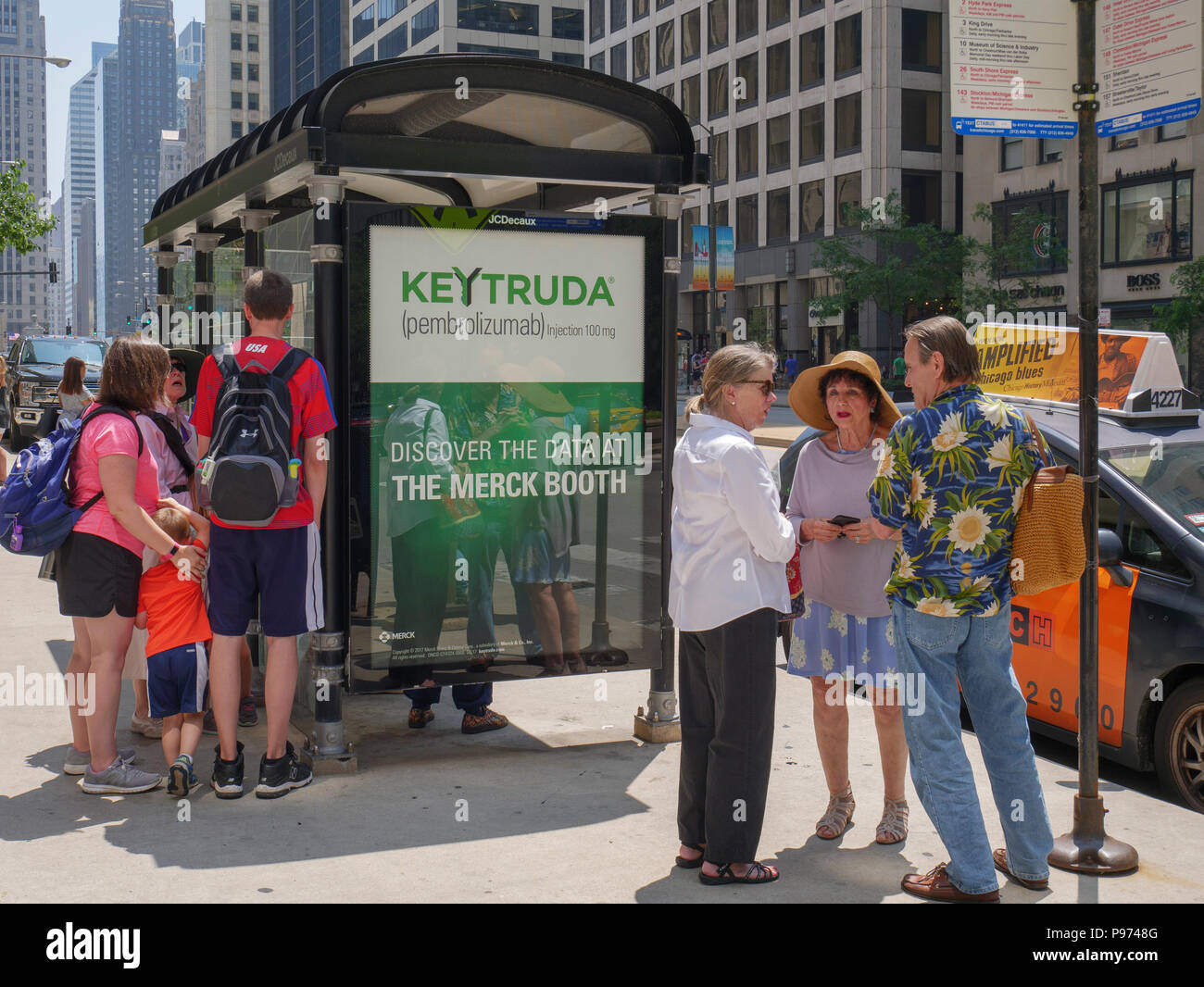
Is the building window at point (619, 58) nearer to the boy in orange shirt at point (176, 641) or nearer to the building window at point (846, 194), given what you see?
the building window at point (846, 194)

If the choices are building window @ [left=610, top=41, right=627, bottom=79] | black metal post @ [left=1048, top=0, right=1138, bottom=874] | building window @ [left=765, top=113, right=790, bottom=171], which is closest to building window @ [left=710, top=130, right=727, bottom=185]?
building window @ [left=765, top=113, right=790, bottom=171]

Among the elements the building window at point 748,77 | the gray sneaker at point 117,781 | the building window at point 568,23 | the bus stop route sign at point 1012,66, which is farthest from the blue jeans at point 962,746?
the building window at point 568,23

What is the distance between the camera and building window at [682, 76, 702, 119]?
66.1 metres

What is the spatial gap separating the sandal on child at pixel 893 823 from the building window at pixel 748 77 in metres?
59.7

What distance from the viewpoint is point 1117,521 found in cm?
596

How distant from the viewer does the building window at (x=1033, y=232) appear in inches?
1810

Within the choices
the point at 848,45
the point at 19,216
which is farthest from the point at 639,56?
the point at 19,216

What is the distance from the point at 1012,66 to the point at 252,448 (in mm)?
3227

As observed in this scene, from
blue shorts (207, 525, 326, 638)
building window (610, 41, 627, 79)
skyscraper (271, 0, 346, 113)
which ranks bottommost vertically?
blue shorts (207, 525, 326, 638)

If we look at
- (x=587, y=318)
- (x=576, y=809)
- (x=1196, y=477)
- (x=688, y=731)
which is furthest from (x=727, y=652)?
(x=1196, y=477)

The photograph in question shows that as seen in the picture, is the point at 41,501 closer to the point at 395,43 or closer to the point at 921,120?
the point at 921,120

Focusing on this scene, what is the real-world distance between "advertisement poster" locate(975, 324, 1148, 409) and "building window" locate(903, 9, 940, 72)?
167 ft

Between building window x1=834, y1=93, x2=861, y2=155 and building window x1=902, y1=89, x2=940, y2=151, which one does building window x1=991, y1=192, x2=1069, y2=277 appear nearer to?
building window x1=902, y1=89, x2=940, y2=151

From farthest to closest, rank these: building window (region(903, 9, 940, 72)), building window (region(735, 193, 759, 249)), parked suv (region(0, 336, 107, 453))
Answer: building window (region(735, 193, 759, 249)) → building window (region(903, 9, 940, 72)) → parked suv (region(0, 336, 107, 453))
